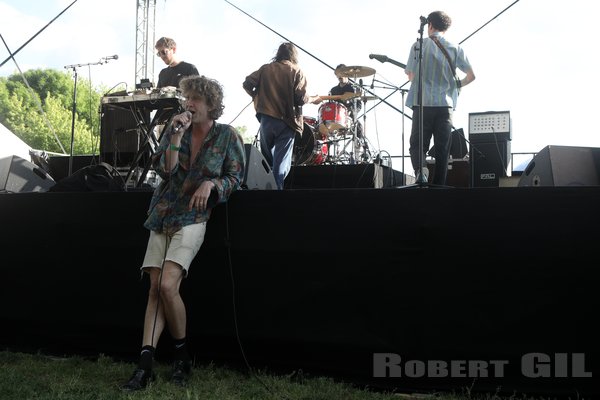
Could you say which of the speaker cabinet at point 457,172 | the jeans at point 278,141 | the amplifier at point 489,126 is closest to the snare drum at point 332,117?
the speaker cabinet at point 457,172

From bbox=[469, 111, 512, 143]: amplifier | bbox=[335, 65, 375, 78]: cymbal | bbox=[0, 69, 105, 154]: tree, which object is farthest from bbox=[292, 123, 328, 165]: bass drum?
bbox=[0, 69, 105, 154]: tree

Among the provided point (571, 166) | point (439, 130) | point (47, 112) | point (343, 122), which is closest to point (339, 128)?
point (343, 122)

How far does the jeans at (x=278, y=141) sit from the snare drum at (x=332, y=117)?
4.44 meters

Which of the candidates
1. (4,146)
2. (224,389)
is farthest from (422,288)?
(4,146)

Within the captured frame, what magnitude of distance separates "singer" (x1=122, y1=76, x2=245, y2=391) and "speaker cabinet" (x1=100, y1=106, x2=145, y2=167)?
8.02 ft

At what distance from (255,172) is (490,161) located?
2.77 m

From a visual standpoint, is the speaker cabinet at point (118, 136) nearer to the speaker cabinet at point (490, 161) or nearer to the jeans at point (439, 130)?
the jeans at point (439, 130)

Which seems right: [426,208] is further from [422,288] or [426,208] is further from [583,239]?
[583,239]

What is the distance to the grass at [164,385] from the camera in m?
2.52

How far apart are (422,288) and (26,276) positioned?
7.91 ft

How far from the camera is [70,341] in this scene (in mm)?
3279

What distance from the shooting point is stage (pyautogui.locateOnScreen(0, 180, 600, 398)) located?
245cm

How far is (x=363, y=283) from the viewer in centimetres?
271

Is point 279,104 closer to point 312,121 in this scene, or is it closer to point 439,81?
point 439,81
